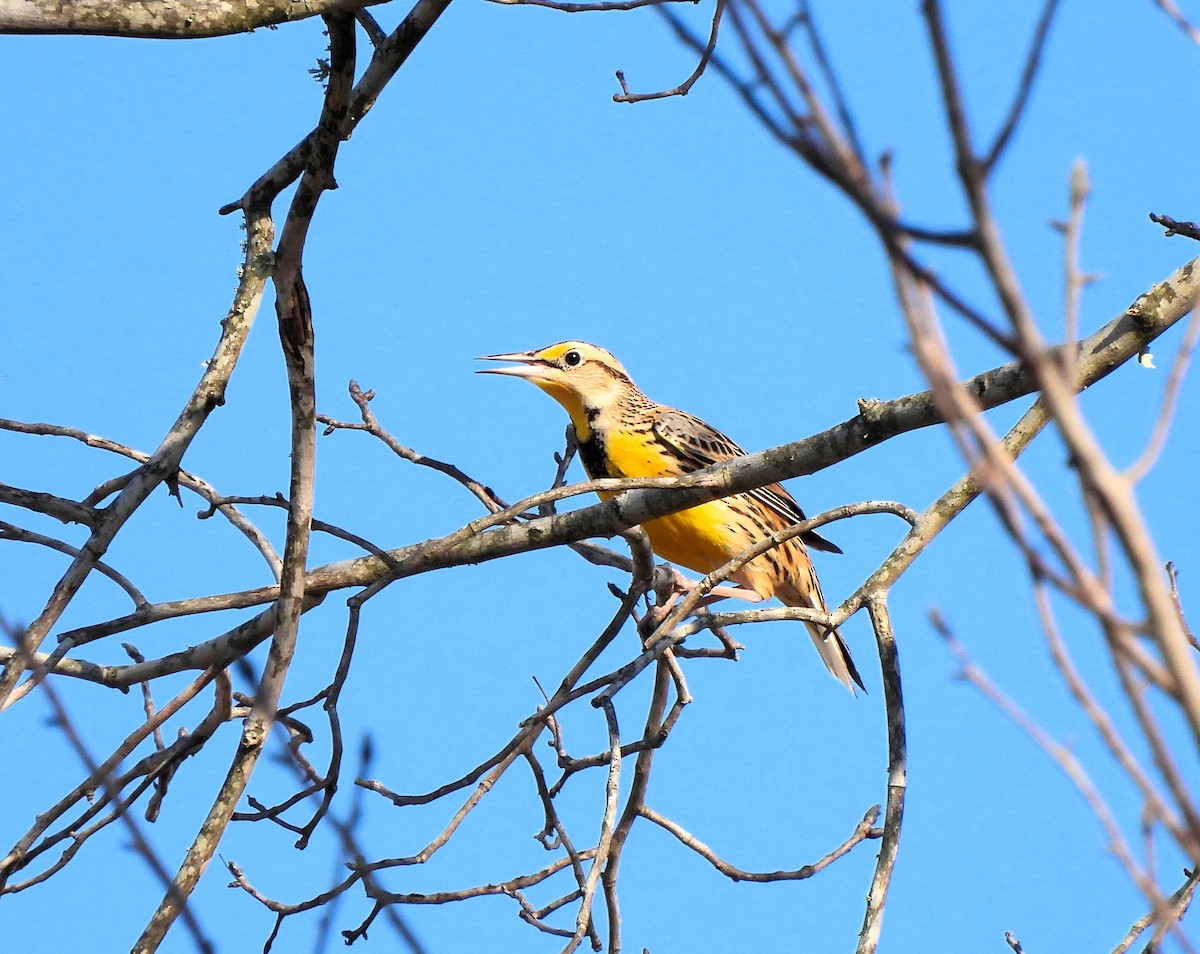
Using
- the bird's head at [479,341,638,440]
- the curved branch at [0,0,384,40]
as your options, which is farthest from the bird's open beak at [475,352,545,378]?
the curved branch at [0,0,384,40]

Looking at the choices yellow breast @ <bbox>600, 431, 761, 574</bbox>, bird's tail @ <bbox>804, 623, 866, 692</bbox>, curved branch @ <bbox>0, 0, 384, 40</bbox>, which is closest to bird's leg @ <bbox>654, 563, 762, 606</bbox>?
yellow breast @ <bbox>600, 431, 761, 574</bbox>

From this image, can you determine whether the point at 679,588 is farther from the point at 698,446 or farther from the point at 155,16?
the point at 155,16

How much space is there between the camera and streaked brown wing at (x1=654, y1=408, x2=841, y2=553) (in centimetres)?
760

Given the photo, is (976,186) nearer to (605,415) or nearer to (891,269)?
(891,269)

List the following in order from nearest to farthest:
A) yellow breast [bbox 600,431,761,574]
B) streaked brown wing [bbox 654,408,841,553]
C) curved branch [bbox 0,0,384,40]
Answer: curved branch [bbox 0,0,384,40], yellow breast [bbox 600,431,761,574], streaked brown wing [bbox 654,408,841,553]

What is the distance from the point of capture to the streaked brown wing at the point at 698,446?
760 cm

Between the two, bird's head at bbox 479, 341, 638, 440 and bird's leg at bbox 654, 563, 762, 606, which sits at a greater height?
bird's head at bbox 479, 341, 638, 440

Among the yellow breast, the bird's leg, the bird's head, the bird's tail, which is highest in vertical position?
the bird's head

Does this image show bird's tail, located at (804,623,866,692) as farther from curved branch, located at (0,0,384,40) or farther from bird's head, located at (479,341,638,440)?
curved branch, located at (0,0,384,40)

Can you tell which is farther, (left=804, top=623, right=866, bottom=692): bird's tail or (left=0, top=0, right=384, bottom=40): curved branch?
(left=804, top=623, right=866, bottom=692): bird's tail

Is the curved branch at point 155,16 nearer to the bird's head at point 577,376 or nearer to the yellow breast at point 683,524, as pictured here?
the yellow breast at point 683,524

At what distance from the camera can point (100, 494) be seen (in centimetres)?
425

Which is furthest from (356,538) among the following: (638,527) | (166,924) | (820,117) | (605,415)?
(605,415)

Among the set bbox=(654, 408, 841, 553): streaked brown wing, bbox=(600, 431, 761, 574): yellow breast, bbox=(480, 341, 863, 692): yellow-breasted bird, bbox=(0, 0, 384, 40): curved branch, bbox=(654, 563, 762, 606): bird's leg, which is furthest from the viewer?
bbox=(654, 408, 841, 553): streaked brown wing
